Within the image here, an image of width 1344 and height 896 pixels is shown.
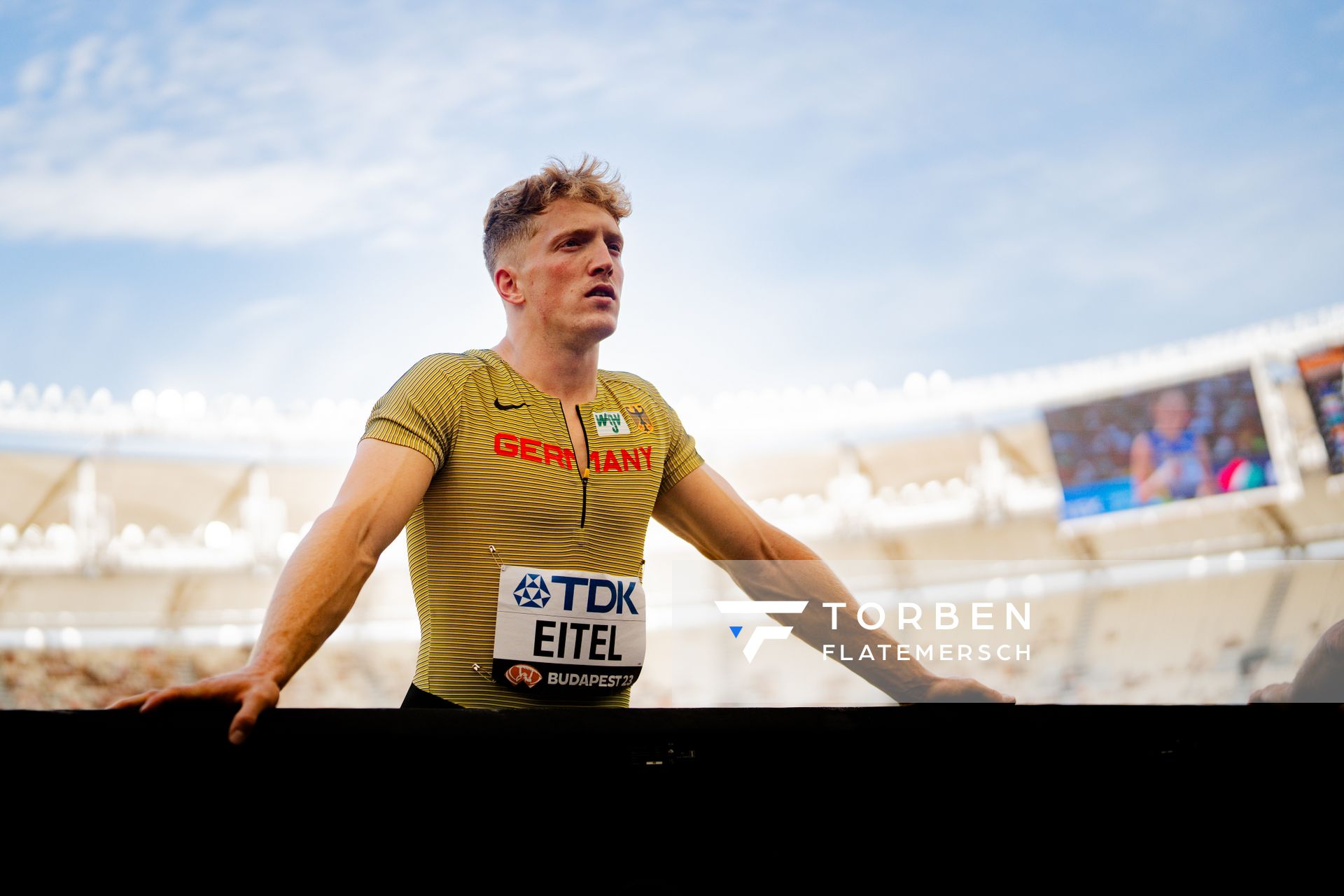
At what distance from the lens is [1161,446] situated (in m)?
20.7

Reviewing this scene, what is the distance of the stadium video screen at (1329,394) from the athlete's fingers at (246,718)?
2057 cm

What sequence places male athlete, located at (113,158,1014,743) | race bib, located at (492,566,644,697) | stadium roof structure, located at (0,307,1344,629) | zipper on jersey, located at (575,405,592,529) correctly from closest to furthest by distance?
male athlete, located at (113,158,1014,743) → race bib, located at (492,566,644,697) → zipper on jersey, located at (575,405,592,529) → stadium roof structure, located at (0,307,1344,629)

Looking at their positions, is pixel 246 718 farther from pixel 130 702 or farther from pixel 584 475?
pixel 584 475

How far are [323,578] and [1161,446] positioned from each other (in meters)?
20.9

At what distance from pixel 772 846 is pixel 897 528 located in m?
19.6

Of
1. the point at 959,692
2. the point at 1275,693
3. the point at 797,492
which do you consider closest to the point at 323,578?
the point at 959,692

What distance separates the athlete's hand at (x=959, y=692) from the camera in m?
1.98

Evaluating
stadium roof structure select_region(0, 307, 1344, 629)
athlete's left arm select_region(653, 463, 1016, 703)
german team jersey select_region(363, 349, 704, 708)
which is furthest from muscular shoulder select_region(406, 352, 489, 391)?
stadium roof structure select_region(0, 307, 1344, 629)

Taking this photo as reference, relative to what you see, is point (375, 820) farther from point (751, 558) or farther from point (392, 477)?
point (751, 558)

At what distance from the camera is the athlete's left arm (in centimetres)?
229

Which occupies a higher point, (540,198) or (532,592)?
(540,198)

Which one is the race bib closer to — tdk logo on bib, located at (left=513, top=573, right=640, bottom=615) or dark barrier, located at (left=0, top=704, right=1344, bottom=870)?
tdk logo on bib, located at (left=513, top=573, right=640, bottom=615)

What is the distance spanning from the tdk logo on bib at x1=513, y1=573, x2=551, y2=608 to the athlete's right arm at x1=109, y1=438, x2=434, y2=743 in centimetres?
23

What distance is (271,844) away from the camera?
146cm
